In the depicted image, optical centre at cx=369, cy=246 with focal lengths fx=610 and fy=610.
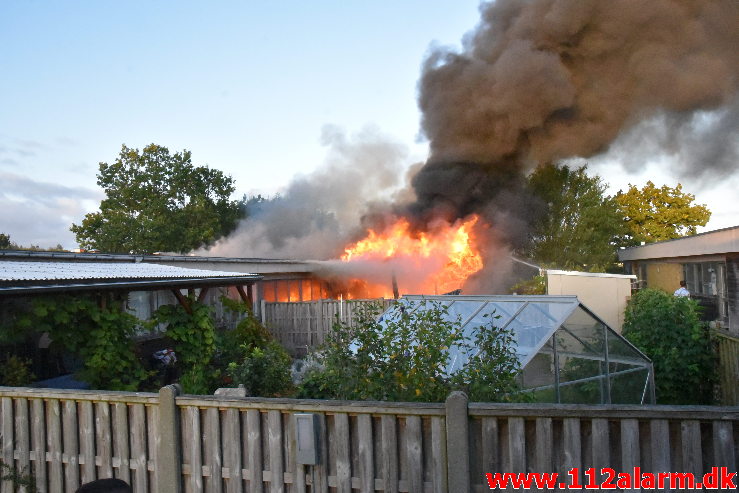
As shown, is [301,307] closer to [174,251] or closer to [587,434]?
[587,434]

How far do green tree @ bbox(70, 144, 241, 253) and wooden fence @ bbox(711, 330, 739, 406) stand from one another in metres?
29.5

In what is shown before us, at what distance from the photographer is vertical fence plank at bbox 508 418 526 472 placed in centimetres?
395

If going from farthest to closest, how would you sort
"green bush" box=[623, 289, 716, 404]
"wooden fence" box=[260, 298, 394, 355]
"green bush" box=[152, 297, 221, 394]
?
Answer: "wooden fence" box=[260, 298, 394, 355]
"green bush" box=[152, 297, 221, 394]
"green bush" box=[623, 289, 716, 404]

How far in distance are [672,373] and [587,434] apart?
739cm

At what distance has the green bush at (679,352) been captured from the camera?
33.4ft

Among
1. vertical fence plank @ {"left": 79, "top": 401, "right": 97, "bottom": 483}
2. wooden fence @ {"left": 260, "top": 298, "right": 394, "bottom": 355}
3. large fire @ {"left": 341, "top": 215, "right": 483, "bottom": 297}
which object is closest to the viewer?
vertical fence plank @ {"left": 79, "top": 401, "right": 97, "bottom": 483}

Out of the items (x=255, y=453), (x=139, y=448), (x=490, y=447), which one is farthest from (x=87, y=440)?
(x=490, y=447)

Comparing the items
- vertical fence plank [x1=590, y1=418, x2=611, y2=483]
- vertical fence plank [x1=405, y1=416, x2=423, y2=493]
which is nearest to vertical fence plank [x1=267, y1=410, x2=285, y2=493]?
vertical fence plank [x1=405, y1=416, x2=423, y2=493]

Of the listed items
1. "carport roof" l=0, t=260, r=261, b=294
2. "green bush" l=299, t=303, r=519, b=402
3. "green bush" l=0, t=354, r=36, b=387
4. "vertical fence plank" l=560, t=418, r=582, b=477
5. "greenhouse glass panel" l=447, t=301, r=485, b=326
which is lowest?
"green bush" l=0, t=354, r=36, b=387

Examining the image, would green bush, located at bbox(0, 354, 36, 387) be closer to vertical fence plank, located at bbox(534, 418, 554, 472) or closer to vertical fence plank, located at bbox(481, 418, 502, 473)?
vertical fence plank, located at bbox(481, 418, 502, 473)

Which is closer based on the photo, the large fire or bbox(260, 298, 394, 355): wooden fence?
bbox(260, 298, 394, 355): wooden fence

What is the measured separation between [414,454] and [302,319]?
47.1ft

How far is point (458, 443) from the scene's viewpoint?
402 cm

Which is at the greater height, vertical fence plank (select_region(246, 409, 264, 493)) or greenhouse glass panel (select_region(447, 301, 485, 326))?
greenhouse glass panel (select_region(447, 301, 485, 326))
